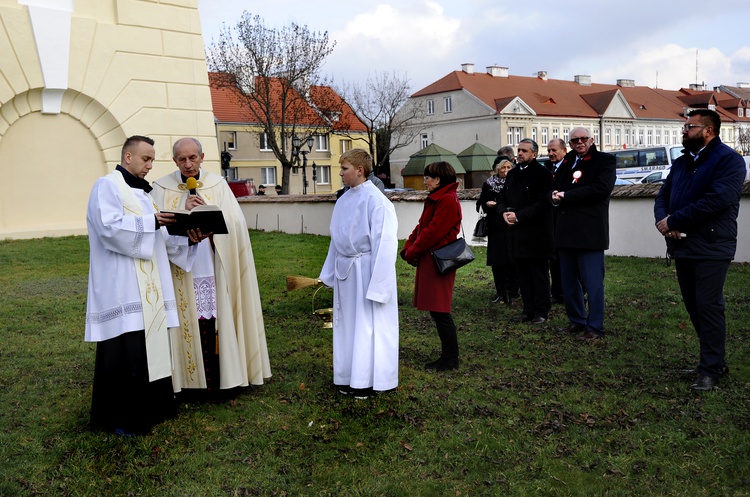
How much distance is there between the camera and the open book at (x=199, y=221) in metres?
5.05

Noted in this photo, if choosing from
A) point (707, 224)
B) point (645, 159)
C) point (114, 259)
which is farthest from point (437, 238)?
point (645, 159)

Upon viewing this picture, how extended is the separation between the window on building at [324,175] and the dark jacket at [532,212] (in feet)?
191

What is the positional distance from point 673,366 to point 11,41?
11909 millimetres

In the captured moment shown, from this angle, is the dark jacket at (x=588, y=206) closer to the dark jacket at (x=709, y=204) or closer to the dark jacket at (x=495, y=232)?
the dark jacket at (x=709, y=204)

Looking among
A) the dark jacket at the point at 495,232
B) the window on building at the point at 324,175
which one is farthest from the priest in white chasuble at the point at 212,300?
the window on building at the point at 324,175

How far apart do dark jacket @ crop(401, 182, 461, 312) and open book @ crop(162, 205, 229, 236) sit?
186cm

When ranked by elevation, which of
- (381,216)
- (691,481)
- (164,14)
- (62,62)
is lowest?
(691,481)

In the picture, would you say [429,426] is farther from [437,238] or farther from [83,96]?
[83,96]

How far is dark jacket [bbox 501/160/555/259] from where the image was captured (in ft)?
27.1

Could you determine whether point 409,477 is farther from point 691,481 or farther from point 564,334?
point 564,334

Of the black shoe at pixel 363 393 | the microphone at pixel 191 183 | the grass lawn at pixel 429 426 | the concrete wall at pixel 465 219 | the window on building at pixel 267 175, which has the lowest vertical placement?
the grass lawn at pixel 429 426

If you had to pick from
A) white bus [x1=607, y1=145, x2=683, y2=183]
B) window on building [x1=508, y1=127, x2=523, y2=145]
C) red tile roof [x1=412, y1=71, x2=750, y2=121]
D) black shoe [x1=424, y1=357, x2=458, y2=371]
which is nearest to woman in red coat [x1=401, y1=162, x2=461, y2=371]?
black shoe [x1=424, y1=357, x2=458, y2=371]

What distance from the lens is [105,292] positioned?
16.4 ft

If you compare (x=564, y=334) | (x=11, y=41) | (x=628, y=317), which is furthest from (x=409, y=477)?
(x=11, y=41)
